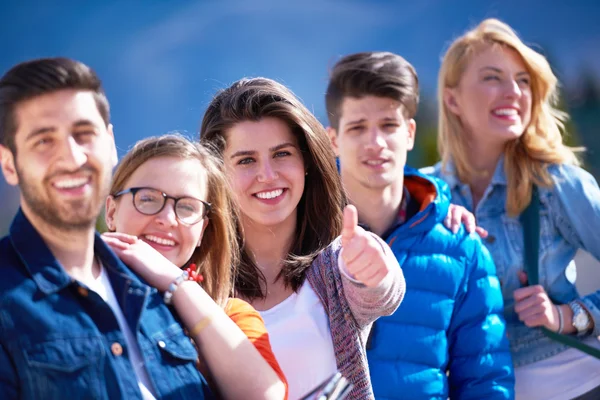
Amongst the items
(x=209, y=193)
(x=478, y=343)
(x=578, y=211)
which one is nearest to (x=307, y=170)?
(x=209, y=193)

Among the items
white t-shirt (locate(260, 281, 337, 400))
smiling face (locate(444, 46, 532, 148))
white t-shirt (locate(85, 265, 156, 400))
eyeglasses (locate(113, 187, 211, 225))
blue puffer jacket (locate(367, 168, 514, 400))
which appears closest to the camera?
white t-shirt (locate(85, 265, 156, 400))

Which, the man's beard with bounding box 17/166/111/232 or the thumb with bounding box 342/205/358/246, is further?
the thumb with bounding box 342/205/358/246

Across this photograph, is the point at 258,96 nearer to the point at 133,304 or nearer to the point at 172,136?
the point at 172,136

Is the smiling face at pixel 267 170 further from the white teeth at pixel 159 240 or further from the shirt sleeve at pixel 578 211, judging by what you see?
the shirt sleeve at pixel 578 211

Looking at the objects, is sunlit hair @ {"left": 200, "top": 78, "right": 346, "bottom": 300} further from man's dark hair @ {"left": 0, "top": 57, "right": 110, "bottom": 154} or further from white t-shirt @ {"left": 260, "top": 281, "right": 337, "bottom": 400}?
man's dark hair @ {"left": 0, "top": 57, "right": 110, "bottom": 154}

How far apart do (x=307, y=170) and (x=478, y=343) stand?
3.00ft

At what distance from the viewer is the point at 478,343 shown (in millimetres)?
2689

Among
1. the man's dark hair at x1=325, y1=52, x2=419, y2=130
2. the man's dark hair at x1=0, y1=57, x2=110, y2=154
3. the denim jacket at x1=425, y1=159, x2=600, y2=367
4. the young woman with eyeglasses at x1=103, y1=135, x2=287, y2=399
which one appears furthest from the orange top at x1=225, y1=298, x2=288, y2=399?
the denim jacket at x1=425, y1=159, x2=600, y2=367

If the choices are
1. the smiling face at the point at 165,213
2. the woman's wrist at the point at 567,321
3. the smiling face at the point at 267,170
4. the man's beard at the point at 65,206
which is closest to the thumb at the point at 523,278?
the woman's wrist at the point at 567,321

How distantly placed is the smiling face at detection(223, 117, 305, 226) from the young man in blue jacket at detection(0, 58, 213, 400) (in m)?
0.95

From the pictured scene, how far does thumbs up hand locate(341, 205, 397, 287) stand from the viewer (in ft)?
5.36

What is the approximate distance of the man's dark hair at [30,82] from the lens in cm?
125

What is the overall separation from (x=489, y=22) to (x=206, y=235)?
2.07 meters

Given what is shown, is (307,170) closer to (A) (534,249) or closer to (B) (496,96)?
(A) (534,249)
